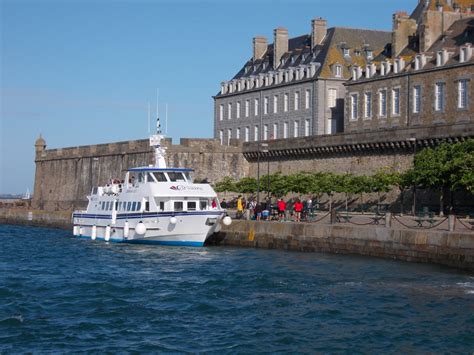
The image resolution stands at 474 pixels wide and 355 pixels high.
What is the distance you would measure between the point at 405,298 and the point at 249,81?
56.5 meters

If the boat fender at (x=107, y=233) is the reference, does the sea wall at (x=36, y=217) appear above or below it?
above

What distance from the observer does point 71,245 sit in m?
47.9

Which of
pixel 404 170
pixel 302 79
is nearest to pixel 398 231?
pixel 404 170

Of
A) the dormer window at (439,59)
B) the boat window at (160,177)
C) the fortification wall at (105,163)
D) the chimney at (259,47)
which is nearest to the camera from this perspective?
the boat window at (160,177)

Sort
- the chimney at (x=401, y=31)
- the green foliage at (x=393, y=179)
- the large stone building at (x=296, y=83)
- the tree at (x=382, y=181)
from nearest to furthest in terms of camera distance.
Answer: the green foliage at (x=393, y=179) → the tree at (x=382, y=181) → the chimney at (x=401, y=31) → the large stone building at (x=296, y=83)

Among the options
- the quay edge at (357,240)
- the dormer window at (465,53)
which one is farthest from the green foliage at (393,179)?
the dormer window at (465,53)

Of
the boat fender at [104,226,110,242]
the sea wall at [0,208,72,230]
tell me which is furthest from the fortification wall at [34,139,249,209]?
the boat fender at [104,226,110,242]

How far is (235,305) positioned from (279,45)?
179ft

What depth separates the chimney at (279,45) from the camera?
258 feet

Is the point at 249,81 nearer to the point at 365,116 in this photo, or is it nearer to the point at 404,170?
the point at 365,116

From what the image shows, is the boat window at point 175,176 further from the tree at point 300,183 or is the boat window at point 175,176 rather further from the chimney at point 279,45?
the chimney at point 279,45

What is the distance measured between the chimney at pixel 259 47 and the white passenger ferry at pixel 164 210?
37790 millimetres

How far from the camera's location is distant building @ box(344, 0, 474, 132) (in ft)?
186

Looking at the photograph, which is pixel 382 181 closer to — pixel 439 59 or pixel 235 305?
pixel 439 59
